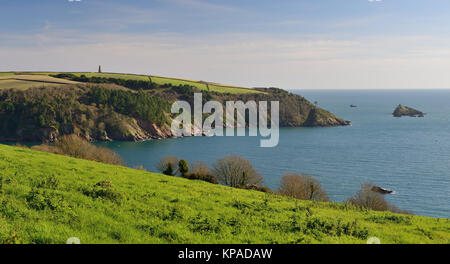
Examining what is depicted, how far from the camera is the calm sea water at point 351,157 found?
77.8 m

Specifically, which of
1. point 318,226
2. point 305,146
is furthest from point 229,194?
point 305,146

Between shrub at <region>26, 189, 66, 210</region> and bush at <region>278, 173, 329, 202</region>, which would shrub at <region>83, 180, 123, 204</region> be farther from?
bush at <region>278, 173, 329, 202</region>

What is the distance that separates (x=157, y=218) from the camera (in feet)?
46.9

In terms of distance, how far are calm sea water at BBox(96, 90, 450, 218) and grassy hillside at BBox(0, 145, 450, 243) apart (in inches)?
2256

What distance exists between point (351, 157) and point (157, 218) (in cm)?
11241

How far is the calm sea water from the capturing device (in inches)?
3061

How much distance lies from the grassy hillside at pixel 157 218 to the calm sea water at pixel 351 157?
A: 5730cm

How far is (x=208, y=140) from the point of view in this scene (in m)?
158

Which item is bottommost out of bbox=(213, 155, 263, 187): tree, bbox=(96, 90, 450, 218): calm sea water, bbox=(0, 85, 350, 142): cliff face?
bbox=(96, 90, 450, 218): calm sea water

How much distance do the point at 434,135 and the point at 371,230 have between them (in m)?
178

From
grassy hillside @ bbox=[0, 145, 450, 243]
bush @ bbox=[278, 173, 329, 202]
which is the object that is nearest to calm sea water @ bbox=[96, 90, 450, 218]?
bush @ bbox=[278, 173, 329, 202]

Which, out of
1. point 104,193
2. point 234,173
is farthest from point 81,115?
point 104,193

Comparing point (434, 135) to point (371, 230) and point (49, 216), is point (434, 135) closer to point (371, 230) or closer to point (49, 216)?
point (371, 230)

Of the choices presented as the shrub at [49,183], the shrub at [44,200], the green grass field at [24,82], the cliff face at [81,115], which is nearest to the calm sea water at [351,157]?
the cliff face at [81,115]
